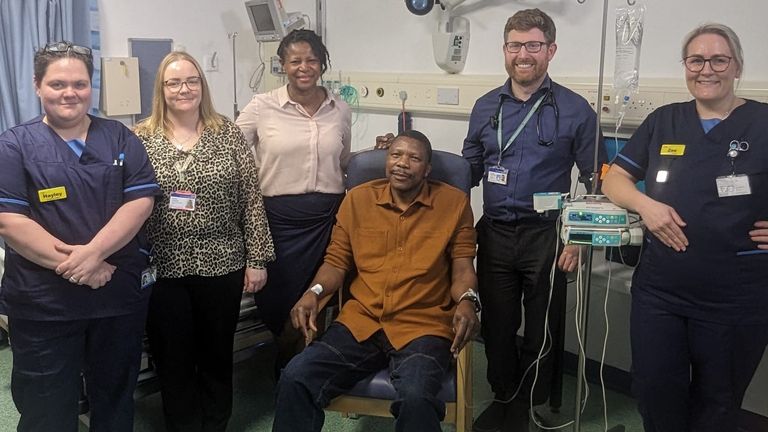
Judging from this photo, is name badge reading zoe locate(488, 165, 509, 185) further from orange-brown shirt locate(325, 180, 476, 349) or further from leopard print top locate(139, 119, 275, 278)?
leopard print top locate(139, 119, 275, 278)

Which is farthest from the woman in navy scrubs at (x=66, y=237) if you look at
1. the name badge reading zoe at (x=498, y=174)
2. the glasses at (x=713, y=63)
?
the glasses at (x=713, y=63)

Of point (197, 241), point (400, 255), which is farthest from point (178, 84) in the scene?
point (400, 255)

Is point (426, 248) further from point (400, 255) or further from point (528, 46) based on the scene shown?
point (528, 46)

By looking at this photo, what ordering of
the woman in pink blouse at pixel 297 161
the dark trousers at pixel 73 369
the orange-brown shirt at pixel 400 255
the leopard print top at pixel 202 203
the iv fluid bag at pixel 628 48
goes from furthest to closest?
1. the woman in pink blouse at pixel 297 161
2. the iv fluid bag at pixel 628 48
3. the orange-brown shirt at pixel 400 255
4. the leopard print top at pixel 202 203
5. the dark trousers at pixel 73 369

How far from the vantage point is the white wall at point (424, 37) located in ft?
7.85

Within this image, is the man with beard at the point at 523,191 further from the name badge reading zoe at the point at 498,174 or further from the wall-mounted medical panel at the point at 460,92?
the wall-mounted medical panel at the point at 460,92

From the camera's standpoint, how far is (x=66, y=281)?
179cm

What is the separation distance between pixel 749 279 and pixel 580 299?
0.59 metres

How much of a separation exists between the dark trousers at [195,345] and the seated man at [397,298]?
0.30 metres

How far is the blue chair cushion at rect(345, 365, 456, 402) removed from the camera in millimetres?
1973

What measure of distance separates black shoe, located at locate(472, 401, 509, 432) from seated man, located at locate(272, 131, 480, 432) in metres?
0.52

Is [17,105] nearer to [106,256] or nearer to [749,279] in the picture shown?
[106,256]

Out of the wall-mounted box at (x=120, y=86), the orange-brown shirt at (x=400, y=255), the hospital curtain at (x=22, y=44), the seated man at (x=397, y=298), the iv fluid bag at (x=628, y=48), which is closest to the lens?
the seated man at (x=397, y=298)

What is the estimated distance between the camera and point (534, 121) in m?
2.20
